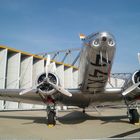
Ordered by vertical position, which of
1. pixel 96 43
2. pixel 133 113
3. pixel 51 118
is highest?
pixel 96 43

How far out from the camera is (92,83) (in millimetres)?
12500

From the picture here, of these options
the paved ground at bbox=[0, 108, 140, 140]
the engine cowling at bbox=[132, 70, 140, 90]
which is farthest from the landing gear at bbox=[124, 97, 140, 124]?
the engine cowling at bbox=[132, 70, 140, 90]

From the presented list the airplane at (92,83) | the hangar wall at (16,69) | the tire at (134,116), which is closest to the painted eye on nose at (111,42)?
the airplane at (92,83)

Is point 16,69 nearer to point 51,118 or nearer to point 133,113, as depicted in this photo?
point 51,118

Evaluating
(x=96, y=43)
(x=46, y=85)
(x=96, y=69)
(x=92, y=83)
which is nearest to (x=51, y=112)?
(x=46, y=85)

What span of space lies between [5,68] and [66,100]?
62.6 ft

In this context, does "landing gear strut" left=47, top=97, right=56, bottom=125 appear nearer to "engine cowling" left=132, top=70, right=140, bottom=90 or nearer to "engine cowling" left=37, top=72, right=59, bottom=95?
"engine cowling" left=37, top=72, right=59, bottom=95

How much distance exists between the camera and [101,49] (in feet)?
33.9

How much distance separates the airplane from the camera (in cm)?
1045

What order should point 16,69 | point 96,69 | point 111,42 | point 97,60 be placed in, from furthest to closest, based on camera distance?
point 16,69
point 96,69
point 97,60
point 111,42

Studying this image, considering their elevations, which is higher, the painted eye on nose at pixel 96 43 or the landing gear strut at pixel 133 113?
the painted eye on nose at pixel 96 43

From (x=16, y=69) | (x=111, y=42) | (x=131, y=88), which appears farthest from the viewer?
(x=16, y=69)

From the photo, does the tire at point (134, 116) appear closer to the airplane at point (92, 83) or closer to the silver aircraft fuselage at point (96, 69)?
the airplane at point (92, 83)

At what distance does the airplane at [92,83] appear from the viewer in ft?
34.3
